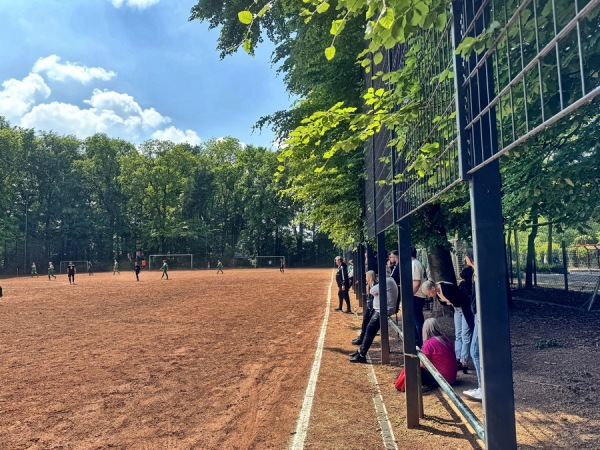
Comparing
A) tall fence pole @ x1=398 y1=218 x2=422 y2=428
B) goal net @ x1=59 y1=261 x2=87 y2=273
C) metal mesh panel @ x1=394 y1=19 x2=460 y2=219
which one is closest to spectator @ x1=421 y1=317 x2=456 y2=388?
tall fence pole @ x1=398 y1=218 x2=422 y2=428

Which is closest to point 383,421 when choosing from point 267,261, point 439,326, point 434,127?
point 439,326

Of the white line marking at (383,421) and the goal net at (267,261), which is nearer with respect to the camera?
the white line marking at (383,421)

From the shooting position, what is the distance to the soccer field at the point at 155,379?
4817 millimetres

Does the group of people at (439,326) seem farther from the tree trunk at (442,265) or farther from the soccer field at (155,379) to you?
the tree trunk at (442,265)

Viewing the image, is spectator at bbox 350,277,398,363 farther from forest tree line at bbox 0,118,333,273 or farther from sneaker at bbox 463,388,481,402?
forest tree line at bbox 0,118,333,273

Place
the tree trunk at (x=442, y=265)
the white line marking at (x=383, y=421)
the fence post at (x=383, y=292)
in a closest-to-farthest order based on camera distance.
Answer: the white line marking at (x=383, y=421) < the fence post at (x=383, y=292) < the tree trunk at (x=442, y=265)

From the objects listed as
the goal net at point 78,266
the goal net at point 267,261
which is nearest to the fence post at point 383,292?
the goal net at point 267,261

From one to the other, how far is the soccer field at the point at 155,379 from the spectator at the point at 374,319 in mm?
962

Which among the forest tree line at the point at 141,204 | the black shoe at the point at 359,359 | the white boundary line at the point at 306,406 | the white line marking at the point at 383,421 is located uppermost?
the forest tree line at the point at 141,204

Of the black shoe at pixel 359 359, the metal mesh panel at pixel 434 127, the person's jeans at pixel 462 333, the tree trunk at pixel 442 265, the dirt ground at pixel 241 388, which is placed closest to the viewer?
the metal mesh panel at pixel 434 127

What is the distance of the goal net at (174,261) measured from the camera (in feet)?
206

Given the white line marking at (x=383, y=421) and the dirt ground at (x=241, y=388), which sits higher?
the dirt ground at (x=241, y=388)

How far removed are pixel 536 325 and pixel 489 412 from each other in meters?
9.76

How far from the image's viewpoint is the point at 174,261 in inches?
2525
